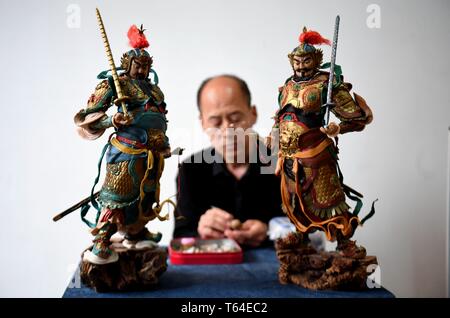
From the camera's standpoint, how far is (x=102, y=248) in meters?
1.31

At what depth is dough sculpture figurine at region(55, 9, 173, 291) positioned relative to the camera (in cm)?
127

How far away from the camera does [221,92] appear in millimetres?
1890

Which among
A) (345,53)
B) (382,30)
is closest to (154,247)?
(345,53)

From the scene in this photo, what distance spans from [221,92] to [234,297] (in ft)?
2.90

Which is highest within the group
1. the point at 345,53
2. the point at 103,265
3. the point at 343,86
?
the point at 345,53

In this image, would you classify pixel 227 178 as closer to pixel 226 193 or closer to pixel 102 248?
pixel 226 193

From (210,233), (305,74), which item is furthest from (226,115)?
(305,74)

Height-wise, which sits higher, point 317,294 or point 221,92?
point 221,92

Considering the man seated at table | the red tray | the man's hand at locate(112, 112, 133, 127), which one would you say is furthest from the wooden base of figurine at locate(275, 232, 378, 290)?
the man's hand at locate(112, 112, 133, 127)

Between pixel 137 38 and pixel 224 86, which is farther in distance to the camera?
pixel 224 86

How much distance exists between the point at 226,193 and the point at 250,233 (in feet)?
0.98

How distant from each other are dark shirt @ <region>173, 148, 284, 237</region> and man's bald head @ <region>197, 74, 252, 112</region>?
278mm
